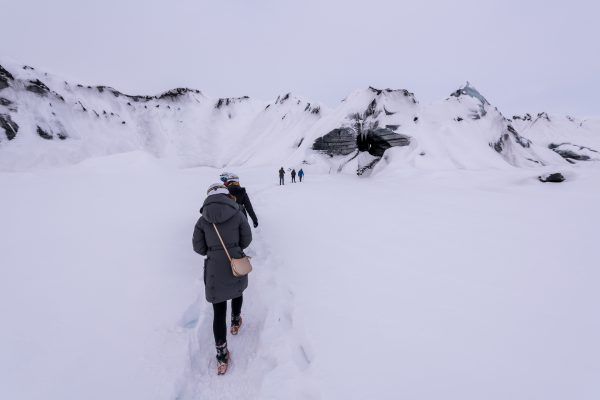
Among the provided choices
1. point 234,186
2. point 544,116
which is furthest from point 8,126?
point 544,116

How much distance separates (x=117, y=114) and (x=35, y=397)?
87760 mm

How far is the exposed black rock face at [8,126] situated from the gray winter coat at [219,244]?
70260 mm

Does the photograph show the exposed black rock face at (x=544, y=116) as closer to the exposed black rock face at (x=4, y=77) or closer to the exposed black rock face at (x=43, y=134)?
the exposed black rock face at (x=43, y=134)

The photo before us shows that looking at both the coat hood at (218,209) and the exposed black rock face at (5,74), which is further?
the exposed black rock face at (5,74)

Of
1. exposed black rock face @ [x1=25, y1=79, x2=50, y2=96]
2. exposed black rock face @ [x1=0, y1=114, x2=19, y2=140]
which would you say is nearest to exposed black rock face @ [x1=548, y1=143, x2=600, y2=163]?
exposed black rock face @ [x1=0, y1=114, x2=19, y2=140]

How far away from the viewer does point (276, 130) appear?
72.1 m

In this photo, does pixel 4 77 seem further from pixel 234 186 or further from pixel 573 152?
pixel 573 152

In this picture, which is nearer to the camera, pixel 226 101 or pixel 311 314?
pixel 311 314

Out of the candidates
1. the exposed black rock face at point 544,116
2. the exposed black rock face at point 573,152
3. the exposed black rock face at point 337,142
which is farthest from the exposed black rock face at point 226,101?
the exposed black rock face at point 544,116

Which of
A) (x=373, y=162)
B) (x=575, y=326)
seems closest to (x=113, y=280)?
(x=575, y=326)

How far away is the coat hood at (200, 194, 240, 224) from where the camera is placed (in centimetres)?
307

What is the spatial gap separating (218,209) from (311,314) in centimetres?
202

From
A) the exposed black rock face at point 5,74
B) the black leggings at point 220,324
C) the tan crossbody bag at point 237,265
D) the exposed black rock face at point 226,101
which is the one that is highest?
the exposed black rock face at point 226,101

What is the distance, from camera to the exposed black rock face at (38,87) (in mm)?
54688
